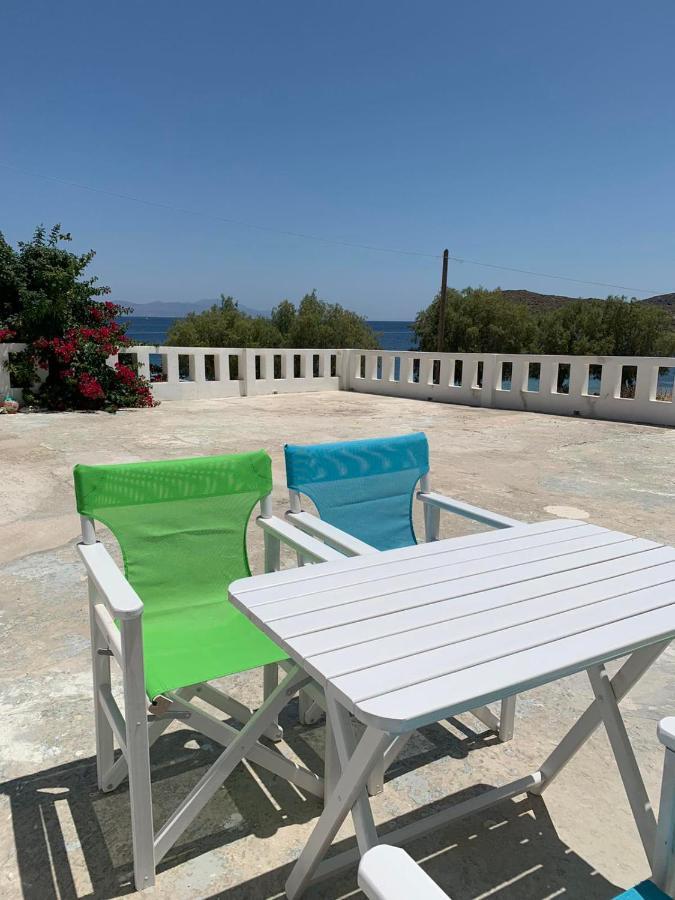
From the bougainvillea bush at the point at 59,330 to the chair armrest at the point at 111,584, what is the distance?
750 cm

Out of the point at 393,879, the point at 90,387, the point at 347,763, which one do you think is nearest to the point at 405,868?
the point at 393,879

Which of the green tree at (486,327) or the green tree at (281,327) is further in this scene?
the green tree at (486,327)

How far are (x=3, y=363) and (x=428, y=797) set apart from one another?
28.8 feet

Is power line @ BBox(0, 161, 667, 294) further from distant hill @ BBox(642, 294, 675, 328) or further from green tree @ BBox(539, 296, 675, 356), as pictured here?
distant hill @ BBox(642, 294, 675, 328)

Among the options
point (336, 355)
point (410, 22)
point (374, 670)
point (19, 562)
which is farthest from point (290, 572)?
point (410, 22)

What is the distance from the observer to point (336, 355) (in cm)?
1195

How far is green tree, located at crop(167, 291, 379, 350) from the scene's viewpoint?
30.0 metres

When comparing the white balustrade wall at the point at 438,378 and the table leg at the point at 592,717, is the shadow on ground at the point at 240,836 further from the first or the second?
the white balustrade wall at the point at 438,378

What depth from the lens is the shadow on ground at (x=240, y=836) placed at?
124 cm

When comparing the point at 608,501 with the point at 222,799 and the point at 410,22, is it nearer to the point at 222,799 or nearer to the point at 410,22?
the point at 222,799

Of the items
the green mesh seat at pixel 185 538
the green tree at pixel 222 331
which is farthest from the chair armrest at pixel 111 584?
the green tree at pixel 222 331

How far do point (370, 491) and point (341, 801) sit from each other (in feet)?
4.02

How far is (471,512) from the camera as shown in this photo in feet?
6.14

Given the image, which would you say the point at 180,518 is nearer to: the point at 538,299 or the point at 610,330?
the point at 610,330
